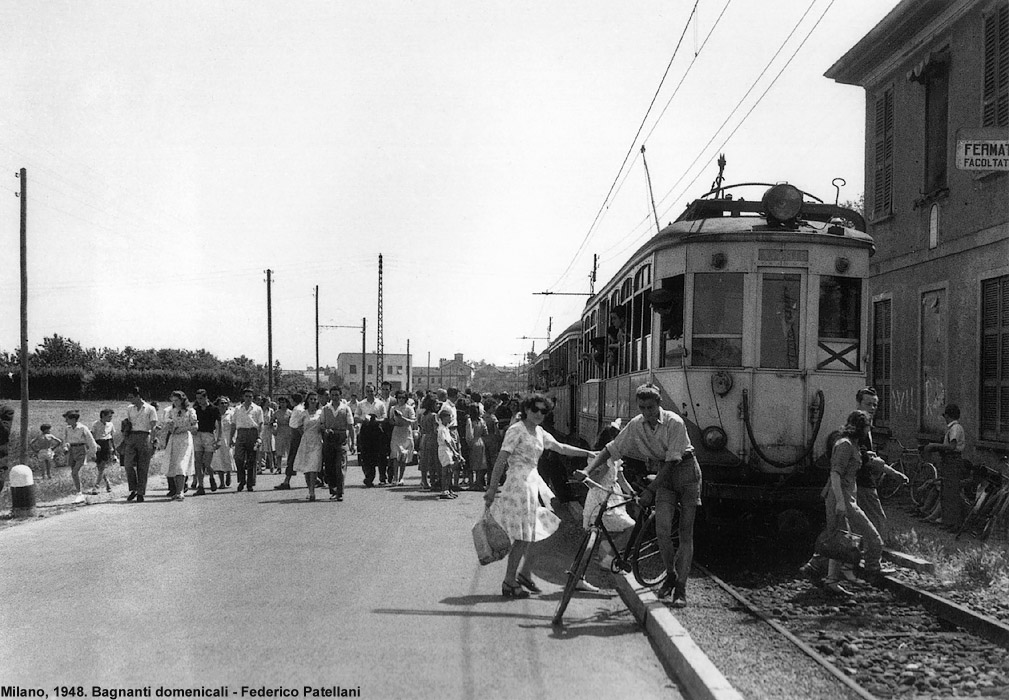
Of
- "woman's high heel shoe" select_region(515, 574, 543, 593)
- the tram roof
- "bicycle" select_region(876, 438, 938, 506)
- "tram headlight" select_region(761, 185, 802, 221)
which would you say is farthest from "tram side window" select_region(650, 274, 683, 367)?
"bicycle" select_region(876, 438, 938, 506)

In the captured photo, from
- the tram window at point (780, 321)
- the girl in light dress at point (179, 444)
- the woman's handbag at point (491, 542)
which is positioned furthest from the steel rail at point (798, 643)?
the girl in light dress at point (179, 444)

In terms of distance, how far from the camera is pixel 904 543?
34.6 ft

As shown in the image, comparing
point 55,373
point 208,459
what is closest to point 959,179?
point 208,459

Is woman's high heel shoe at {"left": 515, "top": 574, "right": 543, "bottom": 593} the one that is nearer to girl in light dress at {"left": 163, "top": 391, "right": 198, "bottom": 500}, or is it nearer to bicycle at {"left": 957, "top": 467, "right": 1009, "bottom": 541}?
bicycle at {"left": 957, "top": 467, "right": 1009, "bottom": 541}

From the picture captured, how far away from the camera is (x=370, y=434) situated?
16.7m

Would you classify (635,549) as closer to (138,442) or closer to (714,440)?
(714,440)

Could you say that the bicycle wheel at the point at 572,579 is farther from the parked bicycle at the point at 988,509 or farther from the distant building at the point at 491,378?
the distant building at the point at 491,378

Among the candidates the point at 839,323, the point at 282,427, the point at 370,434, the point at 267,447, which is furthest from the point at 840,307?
the point at 267,447

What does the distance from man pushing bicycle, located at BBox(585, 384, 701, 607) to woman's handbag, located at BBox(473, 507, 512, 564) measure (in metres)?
0.84

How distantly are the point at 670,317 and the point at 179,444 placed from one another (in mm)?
8712

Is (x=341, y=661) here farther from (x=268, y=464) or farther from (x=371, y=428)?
(x=268, y=464)

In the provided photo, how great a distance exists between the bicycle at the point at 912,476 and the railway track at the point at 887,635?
5.10 meters

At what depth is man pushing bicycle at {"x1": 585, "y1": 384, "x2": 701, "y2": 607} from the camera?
24.1 ft

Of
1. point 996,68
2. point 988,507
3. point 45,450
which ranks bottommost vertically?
point 45,450
